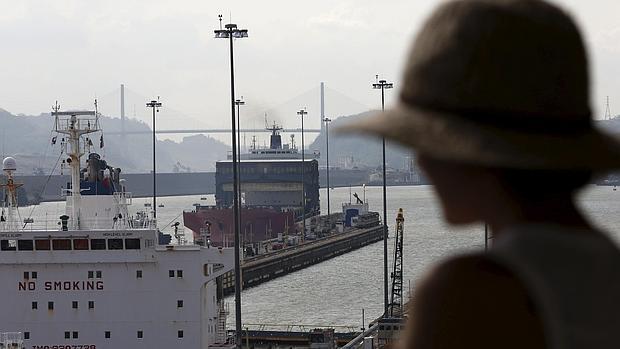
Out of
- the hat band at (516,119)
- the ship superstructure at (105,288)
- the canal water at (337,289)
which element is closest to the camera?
the hat band at (516,119)

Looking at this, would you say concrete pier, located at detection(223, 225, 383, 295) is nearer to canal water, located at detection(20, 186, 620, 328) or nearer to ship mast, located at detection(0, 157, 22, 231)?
canal water, located at detection(20, 186, 620, 328)

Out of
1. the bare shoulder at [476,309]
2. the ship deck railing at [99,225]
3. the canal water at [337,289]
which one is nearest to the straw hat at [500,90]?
the bare shoulder at [476,309]

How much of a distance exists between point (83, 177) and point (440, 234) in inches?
2410

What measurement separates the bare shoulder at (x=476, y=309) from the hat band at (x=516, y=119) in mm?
189

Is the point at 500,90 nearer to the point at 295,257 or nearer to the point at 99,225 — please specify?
the point at 99,225

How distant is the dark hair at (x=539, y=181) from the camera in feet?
5.44

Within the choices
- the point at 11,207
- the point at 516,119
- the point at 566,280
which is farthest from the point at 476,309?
the point at 11,207

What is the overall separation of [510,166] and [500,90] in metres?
0.11

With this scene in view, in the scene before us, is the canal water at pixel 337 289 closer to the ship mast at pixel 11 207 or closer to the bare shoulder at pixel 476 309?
the ship mast at pixel 11 207

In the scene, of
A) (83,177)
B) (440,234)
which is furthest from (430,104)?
(440,234)

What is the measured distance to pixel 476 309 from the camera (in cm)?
158

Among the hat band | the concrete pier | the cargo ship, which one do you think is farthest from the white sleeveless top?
the cargo ship

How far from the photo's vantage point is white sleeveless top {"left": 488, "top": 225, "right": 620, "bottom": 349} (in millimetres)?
1558

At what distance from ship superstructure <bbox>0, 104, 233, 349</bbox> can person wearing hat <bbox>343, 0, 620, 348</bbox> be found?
70.4 feet
